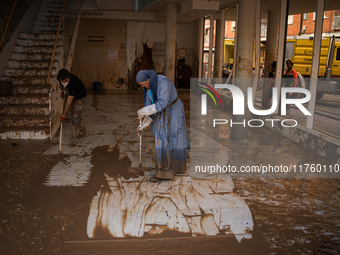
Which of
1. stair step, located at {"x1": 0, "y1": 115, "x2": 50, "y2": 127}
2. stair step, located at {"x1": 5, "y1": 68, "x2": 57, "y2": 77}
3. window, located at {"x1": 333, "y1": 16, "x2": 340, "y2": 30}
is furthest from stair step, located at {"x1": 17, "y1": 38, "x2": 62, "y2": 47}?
window, located at {"x1": 333, "y1": 16, "x2": 340, "y2": 30}

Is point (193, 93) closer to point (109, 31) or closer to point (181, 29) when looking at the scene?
point (181, 29)

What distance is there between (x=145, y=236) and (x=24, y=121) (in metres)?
5.32

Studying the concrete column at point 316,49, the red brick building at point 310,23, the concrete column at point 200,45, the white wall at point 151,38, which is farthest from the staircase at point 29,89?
→ the red brick building at point 310,23

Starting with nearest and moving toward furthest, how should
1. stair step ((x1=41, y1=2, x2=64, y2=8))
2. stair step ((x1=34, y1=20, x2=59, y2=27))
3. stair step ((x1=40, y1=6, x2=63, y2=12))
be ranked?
stair step ((x1=34, y1=20, x2=59, y2=27)) → stair step ((x1=40, y1=6, x2=63, y2=12)) → stair step ((x1=41, y1=2, x2=64, y2=8))

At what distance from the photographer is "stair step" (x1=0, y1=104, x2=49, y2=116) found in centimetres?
807

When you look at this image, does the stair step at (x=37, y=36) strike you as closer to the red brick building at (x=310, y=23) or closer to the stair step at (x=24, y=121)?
the stair step at (x=24, y=121)

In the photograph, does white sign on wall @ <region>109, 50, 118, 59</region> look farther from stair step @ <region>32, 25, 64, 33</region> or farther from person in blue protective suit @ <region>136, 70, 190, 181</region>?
person in blue protective suit @ <region>136, 70, 190, 181</region>

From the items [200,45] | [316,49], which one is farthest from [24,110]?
[200,45]

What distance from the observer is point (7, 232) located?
3.86 meters

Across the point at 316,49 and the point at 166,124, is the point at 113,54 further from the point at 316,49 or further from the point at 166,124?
the point at 166,124

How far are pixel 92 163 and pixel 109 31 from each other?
1313cm

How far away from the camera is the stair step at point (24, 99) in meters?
8.23

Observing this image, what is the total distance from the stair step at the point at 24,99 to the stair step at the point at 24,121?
0.42 m

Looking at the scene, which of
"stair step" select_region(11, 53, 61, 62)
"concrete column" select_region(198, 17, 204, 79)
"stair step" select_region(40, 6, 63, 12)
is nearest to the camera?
"stair step" select_region(11, 53, 61, 62)
